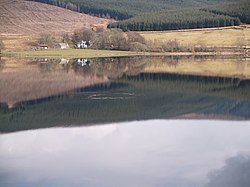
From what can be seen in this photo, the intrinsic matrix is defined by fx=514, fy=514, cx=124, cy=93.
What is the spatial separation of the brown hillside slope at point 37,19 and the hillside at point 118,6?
7.31m

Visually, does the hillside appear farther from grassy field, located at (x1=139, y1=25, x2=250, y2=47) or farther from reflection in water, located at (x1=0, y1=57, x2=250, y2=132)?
reflection in water, located at (x1=0, y1=57, x2=250, y2=132)

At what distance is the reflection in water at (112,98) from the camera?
23.5 metres

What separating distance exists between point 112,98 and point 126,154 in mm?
14211

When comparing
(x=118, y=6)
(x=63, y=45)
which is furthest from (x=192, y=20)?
(x=118, y=6)

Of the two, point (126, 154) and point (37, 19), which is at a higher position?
point (37, 19)

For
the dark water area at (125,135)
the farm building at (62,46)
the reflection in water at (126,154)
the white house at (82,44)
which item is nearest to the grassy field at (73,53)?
the farm building at (62,46)

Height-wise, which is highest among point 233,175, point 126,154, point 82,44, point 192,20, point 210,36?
point 192,20

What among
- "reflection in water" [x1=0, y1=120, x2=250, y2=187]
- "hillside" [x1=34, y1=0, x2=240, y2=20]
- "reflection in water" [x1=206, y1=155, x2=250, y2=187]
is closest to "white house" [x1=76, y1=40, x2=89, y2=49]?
"hillside" [x1=34, y1=0, x2=240, y2=20]

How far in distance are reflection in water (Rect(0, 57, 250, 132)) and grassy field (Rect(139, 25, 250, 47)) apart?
5021 centimetres

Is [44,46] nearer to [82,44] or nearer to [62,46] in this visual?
[62,46]

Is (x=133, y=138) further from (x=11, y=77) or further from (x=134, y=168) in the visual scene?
(x=11, y=77)

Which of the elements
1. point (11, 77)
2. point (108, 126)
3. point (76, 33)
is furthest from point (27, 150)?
point (76, 33)

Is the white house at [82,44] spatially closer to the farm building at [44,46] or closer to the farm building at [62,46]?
the farm building at [62,46]

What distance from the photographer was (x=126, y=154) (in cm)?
1576
